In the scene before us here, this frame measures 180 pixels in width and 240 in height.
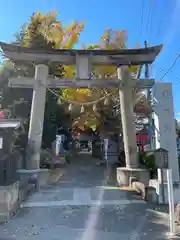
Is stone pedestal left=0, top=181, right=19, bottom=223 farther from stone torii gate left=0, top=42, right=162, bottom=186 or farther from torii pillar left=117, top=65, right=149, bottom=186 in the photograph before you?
torii pillar left=117, top=65, right=149, bottom=186

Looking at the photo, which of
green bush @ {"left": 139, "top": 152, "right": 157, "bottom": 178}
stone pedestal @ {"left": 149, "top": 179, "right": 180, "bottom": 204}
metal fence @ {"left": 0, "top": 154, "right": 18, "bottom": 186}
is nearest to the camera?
metal fence @ {"left": 0, "top": 154, "right": 18, "bottom": 186}

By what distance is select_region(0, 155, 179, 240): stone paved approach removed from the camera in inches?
201

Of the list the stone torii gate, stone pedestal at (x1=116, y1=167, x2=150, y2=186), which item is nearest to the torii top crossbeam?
the stone torii gate

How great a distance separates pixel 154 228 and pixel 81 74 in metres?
7.60

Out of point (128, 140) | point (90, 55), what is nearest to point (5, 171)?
point (128, 140)

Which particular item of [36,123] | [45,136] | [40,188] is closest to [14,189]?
[40,188]

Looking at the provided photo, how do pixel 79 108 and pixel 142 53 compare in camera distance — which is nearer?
pixel 142 53

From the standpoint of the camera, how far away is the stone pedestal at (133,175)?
33.4 ft

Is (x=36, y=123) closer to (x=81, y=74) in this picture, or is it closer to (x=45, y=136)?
(x=81, y=74)

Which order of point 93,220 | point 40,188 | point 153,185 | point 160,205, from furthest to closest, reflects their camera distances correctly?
point 40,188 → point 153,185 → point 160,205 → point 93,220

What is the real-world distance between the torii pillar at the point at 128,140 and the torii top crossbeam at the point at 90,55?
58 centimetres

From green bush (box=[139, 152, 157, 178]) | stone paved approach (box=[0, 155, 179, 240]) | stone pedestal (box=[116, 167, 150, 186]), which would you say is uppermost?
green bush (box=[139, 152, 157, 178])

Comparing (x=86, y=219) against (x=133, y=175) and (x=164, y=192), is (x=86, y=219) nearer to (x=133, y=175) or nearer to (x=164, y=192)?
(x=164, y=192)

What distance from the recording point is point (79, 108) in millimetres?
19609
